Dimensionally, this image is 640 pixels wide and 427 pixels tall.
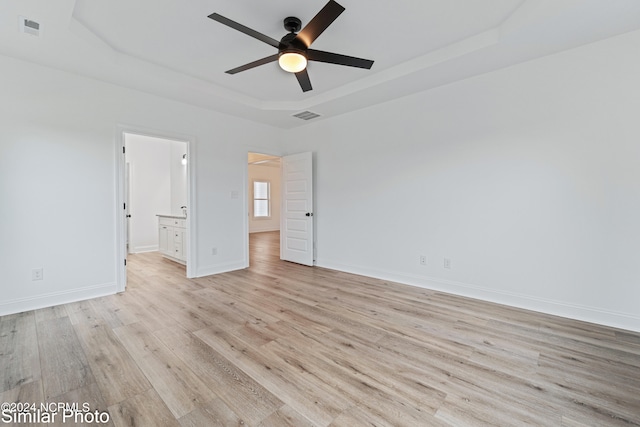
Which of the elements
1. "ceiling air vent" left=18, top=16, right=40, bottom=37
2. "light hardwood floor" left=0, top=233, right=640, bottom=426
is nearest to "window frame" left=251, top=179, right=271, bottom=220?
"light hardwood floor" left=0, top=233, right=640, bottom=426

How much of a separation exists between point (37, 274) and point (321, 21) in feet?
13.1

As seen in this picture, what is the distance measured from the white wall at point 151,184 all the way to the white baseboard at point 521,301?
5265 mm

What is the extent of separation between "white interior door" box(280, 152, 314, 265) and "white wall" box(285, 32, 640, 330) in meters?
1.10

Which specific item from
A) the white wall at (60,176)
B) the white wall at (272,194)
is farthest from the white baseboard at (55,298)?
the white wall at (272,194)

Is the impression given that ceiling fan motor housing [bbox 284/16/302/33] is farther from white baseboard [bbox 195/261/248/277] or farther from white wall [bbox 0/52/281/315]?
white baseboard [bbox 195/261/248/277]

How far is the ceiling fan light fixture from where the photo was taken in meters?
2.45

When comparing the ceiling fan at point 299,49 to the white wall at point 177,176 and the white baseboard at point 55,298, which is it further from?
the white wall at point 177,176

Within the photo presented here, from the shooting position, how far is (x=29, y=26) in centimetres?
238

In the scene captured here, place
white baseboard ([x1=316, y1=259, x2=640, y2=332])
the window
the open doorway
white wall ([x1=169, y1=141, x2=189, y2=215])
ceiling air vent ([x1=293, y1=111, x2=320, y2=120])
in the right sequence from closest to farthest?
white baseboard ([x1=316, y1=259, x2=640, y2=332]) → ceiling air vent ([x1=293, y1=111, x2=320, y2=120]) → white wall ([x1=169, y1=141, x2=189, y2=215]) → the open doorway → the window

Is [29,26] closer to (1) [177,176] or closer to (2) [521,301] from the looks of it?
(1) [177,176]

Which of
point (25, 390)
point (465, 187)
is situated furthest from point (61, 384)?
point (465, 187)

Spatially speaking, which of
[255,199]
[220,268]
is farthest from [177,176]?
[255,199]

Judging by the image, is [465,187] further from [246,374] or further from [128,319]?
[128,319]

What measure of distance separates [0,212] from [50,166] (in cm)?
65
